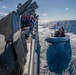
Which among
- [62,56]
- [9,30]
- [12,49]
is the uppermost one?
[9,30]

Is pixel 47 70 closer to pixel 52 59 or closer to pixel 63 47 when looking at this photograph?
pixel 52 59

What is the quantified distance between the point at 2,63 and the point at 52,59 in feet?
58.3

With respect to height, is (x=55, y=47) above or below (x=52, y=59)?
above

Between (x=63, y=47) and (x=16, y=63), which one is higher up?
(x=16, y=63)

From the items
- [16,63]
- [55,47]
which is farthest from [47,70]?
[16,63]

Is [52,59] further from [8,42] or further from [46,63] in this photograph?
[8,42]

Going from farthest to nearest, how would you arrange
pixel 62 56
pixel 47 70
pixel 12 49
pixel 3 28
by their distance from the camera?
pixel 62 56 → pixel 47 70 → pixel 12 49 → pixel 3 28

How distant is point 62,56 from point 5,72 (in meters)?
17.6

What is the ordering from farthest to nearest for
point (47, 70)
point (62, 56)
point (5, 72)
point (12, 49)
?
point (62, 56), point (47, 70), point (12, 49), point (5, 72)

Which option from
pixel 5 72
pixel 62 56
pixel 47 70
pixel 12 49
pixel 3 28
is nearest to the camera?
pixel 5 72

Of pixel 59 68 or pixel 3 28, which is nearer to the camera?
pixel 3 28

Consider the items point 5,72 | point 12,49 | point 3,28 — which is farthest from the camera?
point 12,49

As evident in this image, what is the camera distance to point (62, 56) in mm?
20672

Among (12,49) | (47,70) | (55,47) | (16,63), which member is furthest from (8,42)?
(55,47)
